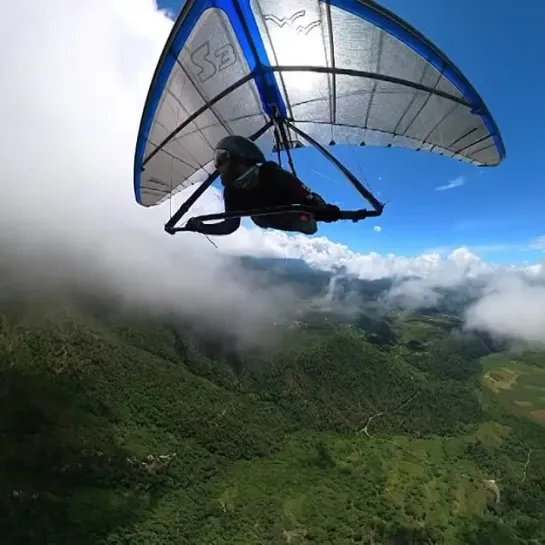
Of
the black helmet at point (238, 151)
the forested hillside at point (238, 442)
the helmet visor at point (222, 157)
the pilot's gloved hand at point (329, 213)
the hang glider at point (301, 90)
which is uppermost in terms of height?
Answer: the hang glider at point (301, 90)

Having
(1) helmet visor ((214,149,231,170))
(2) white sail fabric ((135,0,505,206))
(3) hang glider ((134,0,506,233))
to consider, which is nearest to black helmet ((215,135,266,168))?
(1) helmet visor ((214,149,231,170))

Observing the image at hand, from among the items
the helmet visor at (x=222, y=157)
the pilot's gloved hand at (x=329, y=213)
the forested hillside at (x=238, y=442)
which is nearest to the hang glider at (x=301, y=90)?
the pilot's gloved hand at (x=329, y=213)

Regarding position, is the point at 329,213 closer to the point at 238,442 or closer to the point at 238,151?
the point at 238,151

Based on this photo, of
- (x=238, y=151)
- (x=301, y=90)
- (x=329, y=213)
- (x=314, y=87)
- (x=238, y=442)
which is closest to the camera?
(x=238, y=151)

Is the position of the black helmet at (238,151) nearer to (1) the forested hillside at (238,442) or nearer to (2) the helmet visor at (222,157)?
(2) the helmet visor at (222,157)

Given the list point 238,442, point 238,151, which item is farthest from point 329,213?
point 238,442
